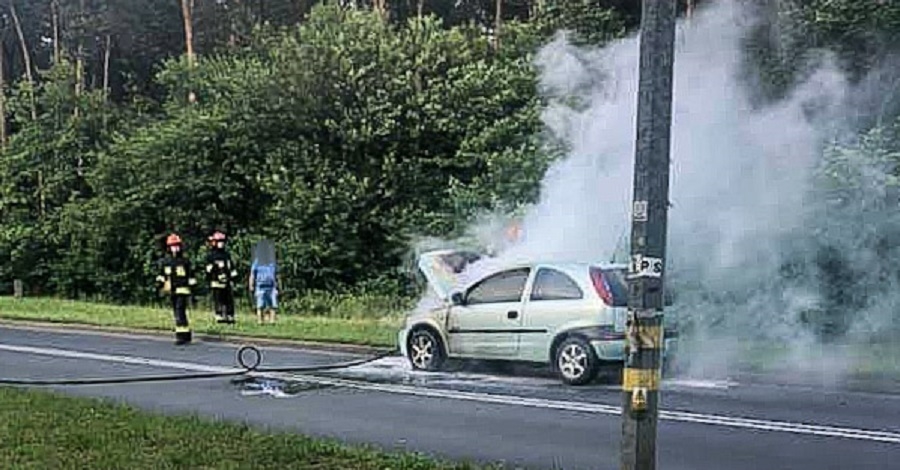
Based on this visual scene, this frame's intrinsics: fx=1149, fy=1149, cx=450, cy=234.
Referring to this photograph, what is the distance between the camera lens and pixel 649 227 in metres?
5.81

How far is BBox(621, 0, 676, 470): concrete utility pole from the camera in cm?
579

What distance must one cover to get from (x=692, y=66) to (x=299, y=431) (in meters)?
13.9

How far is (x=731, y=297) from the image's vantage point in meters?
18.2

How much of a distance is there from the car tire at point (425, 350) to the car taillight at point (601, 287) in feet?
7.73

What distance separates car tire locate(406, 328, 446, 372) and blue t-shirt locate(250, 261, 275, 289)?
25.8ft

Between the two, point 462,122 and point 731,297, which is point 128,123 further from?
point 731,297

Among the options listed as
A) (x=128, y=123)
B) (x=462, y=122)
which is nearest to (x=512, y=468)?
(x=462, y=122)

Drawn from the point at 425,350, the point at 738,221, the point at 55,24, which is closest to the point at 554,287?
the point at 425,350

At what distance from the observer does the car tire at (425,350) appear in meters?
14.9

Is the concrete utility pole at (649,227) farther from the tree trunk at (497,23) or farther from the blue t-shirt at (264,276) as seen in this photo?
the tree trunk at (497,23)

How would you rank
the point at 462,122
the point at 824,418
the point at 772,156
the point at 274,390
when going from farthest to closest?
the point at 462,122 < the point at 772,156 < the point at 274,390 < the point at 824,418

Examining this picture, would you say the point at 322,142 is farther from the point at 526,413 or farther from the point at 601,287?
the point at 526,413

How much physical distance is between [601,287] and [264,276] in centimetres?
1039

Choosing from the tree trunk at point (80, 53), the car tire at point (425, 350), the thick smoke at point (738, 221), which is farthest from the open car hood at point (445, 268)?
the tree trunk at point (80, 53)
